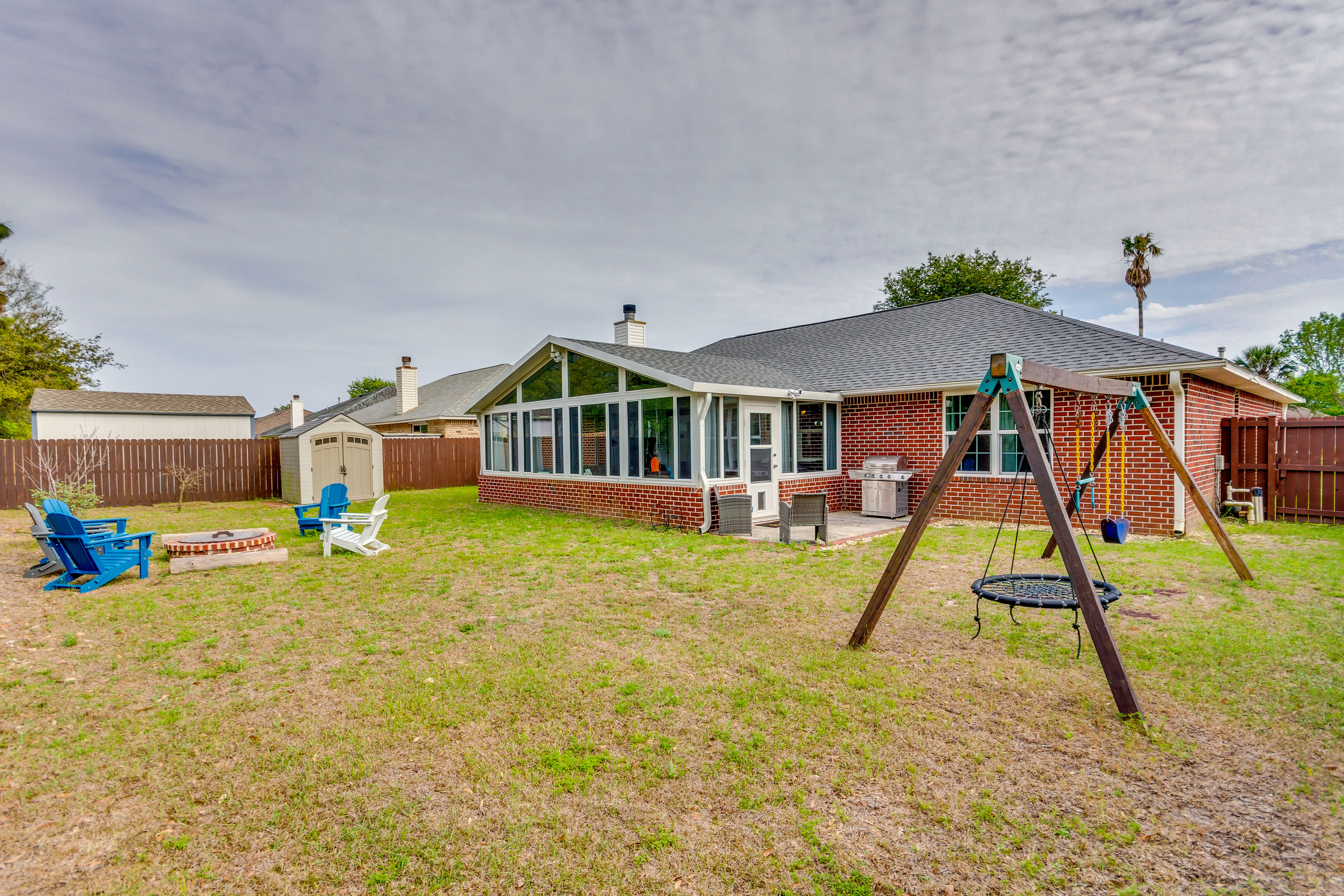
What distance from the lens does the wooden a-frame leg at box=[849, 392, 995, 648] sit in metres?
4.48

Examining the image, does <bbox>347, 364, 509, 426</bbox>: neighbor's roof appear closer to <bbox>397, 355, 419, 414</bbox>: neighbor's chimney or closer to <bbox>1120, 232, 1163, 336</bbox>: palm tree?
<bbox>397, 355, 419, 414</bbox>: neighbor's chimney

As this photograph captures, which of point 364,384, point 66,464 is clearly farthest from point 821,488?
point 364,384

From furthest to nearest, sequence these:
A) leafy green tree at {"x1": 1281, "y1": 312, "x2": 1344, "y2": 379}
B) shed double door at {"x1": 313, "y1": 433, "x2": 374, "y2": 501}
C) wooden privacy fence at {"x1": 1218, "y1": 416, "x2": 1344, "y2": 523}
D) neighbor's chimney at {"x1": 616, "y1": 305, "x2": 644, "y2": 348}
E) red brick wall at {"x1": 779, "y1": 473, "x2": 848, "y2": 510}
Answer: leafy green tree at {"x1": 1281, "y1": 312, "x2": 1344, "y2": 379} → shed double door at {"x1": 313, "y1": 433, "x2": 374, "y2": 501} → neighbor's chimney at {"x1": 616, "y1": 305, "x2": 644, "y2": 348} → red brick wall at {"x1": 779, "y1": 473, "x2": 848, "y2": 510} → wooden privacy fence at {"x1": 1218, "y1": 416, "x2": 1344, "y2": 523}

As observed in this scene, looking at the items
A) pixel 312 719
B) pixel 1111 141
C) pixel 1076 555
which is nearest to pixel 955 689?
pixel 1076 555

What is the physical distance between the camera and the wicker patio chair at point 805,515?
31.7ft

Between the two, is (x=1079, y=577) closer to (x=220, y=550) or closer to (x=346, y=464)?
(x=220, y=550)

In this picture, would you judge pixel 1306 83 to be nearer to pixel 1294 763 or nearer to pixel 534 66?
pixel 1294 763

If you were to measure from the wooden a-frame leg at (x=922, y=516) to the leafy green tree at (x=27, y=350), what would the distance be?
133 feet

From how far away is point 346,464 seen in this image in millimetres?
18125

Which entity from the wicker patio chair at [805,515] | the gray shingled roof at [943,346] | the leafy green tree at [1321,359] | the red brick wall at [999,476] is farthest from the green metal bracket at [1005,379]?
the leafy green tree at [1321,359]

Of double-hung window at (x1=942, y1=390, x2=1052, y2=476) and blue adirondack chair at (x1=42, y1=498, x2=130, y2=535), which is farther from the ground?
double-hung window at (x1=942, y1=390, x2=1052, y2=476)

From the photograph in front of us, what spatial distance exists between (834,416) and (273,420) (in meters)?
62.5

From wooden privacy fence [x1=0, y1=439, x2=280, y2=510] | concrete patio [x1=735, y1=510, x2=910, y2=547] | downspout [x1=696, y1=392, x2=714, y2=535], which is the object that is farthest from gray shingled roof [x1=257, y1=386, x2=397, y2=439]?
concrete patio [x1=735, y1=510, x2=910, y2=547]

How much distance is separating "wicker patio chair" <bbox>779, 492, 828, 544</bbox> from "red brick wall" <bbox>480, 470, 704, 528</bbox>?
65.3 inches
